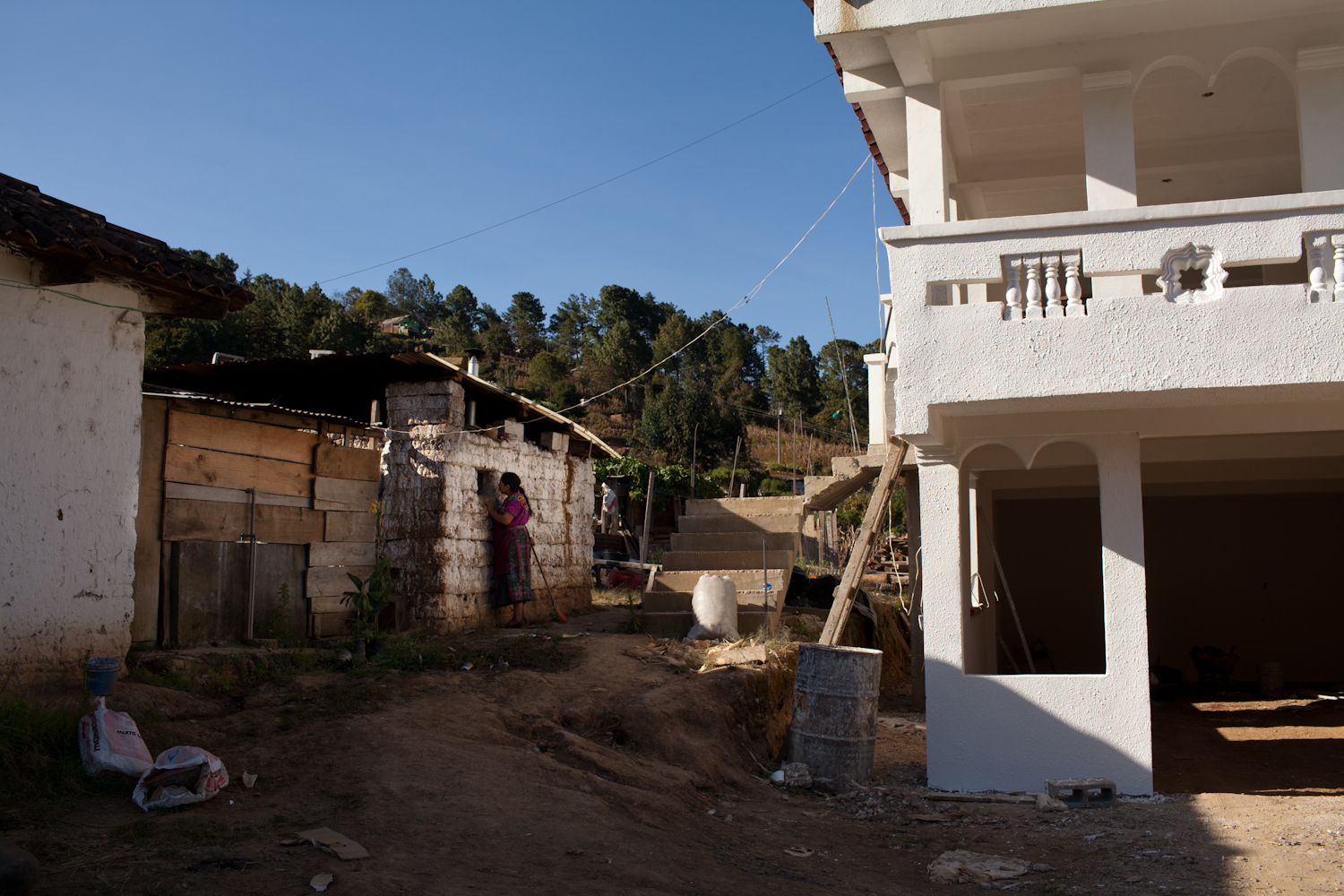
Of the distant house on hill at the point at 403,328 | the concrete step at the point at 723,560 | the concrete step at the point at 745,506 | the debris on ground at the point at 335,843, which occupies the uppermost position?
the distant house on hill at the point at 403,328

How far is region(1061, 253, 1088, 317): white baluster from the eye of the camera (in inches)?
253

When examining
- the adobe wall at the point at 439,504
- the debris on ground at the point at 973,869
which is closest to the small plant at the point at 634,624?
the adobe wall at the point at 439,504

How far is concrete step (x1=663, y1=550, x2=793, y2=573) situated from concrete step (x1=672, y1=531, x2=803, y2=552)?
16 cm

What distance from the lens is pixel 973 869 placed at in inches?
208

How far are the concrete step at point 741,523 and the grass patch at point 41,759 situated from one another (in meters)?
7.79

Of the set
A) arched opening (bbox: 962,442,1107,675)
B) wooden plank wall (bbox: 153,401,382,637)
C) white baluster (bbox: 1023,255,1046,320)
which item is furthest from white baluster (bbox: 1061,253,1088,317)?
wooden plank wall (bbox: 153,401,382,637)

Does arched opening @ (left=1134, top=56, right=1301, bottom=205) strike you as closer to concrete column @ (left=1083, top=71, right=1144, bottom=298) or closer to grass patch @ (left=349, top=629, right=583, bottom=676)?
concrete column @ (left=1083, top=71, right=1144, bottom=298)

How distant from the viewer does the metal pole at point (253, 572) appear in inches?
333

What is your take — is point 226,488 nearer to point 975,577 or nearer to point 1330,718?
point 975,577

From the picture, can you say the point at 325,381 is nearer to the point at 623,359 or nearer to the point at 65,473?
the point at 65,473

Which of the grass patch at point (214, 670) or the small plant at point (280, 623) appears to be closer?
the grass patch at point (214, 670)

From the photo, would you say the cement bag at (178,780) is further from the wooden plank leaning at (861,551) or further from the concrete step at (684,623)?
the concrete step at (684,623)

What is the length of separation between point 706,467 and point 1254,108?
21980mm

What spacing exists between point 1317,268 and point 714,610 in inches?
253
